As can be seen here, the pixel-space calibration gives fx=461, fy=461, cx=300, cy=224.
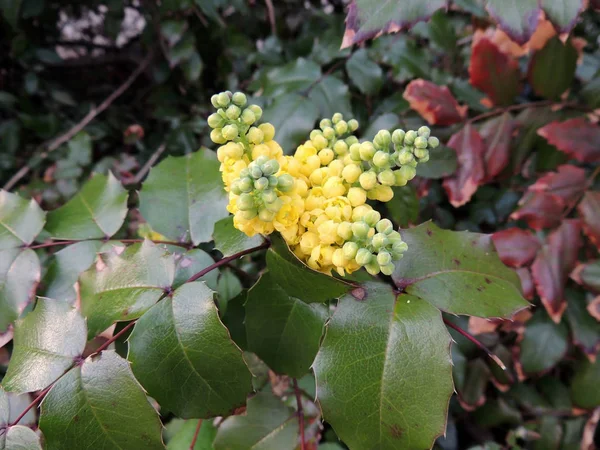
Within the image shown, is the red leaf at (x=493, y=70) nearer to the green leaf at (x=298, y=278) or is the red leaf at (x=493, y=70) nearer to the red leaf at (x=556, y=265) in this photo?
the red leaf at (x=556, y=265)

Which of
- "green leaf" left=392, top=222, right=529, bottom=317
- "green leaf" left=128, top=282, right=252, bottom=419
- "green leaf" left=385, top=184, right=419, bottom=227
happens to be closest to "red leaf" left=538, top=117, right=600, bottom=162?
"green leaf" left=385, top=184, right=419, bottom=227

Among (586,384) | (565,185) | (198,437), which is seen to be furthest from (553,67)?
(198,437)

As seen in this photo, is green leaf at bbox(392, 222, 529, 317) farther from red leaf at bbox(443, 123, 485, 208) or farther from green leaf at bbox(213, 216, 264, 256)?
red leaf at bbox(443, 123, 485, 208)

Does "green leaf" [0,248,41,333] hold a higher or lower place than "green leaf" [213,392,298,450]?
higher

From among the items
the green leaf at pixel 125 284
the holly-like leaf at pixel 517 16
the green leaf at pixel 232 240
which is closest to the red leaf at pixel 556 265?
the holly-like leaf at pixel 517 16

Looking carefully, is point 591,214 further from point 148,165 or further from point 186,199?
point 148,165

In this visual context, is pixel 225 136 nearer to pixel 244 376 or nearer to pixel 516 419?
pixel 244 376
